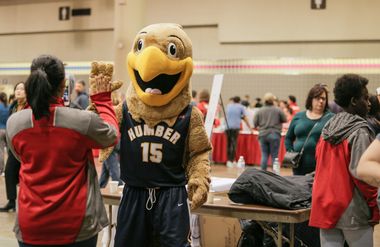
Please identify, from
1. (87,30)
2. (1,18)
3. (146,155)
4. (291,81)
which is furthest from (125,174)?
(1,18)

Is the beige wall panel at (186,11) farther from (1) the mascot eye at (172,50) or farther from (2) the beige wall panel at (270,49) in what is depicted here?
(1) the mascot eye at (172,50)

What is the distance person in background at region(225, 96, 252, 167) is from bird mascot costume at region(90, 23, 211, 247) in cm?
804

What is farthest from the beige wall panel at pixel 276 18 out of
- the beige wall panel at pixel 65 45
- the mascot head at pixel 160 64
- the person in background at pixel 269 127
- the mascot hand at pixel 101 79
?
the mascot hand at pixel 101 79

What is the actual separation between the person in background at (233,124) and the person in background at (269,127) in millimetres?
1554

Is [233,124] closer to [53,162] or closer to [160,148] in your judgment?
[160,148]

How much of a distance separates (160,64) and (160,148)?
492 mm

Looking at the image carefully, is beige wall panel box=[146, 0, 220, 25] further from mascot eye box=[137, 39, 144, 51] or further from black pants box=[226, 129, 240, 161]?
mascot eye box=[137, 39, 144, 51]

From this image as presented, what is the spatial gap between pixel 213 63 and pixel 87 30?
167 inches

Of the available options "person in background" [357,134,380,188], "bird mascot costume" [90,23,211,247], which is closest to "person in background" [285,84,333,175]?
"bird mascot costume" [90,23,211,247]

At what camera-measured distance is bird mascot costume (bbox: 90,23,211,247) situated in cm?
323

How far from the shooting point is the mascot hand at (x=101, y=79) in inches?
117

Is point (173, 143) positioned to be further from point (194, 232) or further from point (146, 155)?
point (194, 232)

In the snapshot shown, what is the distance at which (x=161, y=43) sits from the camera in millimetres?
3361

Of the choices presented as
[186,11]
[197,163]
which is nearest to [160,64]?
[197,163]
